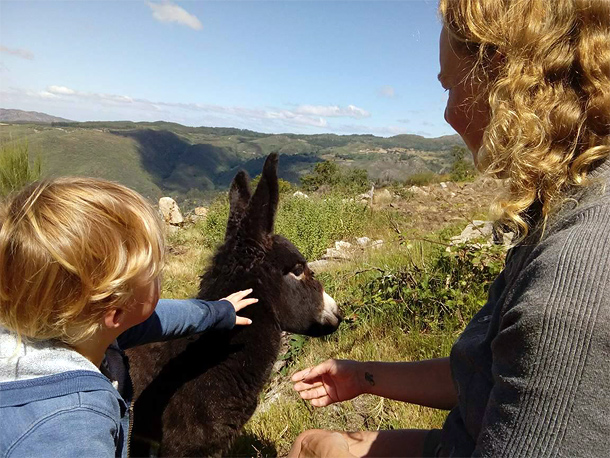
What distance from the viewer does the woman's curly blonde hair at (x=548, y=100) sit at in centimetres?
119

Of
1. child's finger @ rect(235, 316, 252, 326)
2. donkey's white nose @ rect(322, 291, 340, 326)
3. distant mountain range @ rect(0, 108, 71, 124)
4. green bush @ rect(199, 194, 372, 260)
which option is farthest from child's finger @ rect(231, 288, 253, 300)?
distant mountain range @ rect(0, 108, 71, 124)

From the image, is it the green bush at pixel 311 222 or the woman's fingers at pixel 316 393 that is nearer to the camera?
the woman's fingers at pixel 316 393

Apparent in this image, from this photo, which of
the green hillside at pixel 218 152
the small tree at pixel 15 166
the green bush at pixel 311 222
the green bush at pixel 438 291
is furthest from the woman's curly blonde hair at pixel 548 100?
the green hillside at pixel 218 152

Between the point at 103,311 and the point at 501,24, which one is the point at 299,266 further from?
the point at 501,24

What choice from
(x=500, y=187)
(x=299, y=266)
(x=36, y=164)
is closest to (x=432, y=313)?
(x=299, y=266)

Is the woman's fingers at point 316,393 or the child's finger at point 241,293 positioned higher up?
the child's finger at point 241,293

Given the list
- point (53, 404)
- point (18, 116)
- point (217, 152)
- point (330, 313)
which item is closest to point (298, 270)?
point (330, 313)

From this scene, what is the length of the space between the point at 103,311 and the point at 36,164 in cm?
657

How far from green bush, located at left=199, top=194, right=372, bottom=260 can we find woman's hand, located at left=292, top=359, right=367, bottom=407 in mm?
6197

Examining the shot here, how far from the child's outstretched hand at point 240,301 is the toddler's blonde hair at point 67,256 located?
0.95 meters

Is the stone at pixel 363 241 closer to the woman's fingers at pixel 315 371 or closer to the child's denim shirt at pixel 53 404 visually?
the woman's fingers at pixel 315 371

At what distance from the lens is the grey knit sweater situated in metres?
0.95

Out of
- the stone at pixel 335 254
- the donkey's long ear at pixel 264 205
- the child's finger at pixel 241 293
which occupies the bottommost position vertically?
the stone at pixel 335 254

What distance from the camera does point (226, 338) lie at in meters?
2.64
